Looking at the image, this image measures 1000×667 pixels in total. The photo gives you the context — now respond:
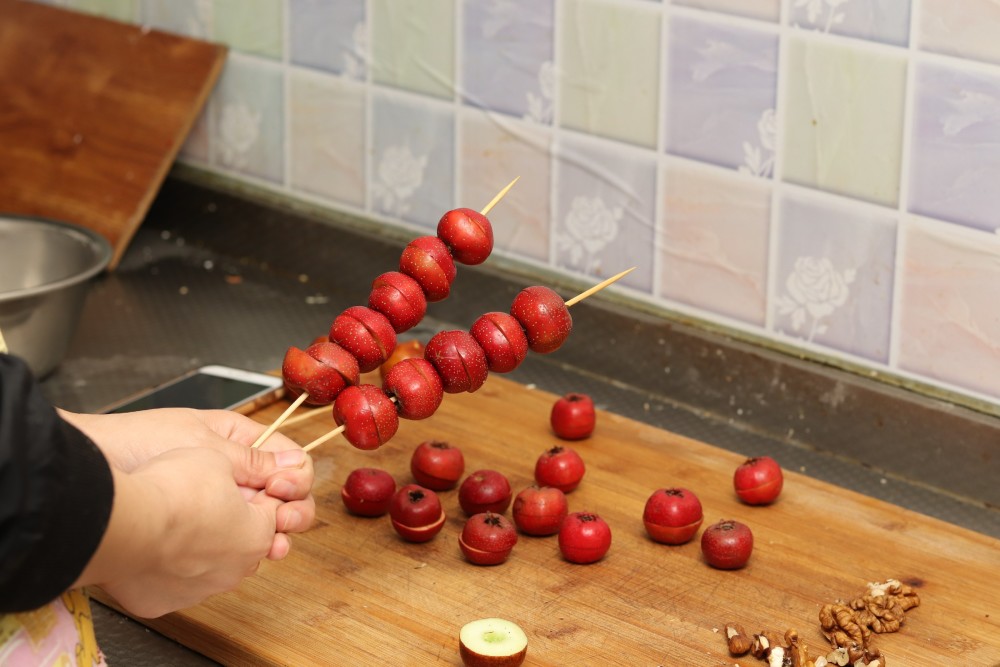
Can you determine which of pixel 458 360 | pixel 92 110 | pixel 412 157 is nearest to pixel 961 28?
pixel 458 360

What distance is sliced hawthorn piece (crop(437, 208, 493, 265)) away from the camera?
1318mm

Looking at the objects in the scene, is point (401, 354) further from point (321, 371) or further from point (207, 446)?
point (207, 446)

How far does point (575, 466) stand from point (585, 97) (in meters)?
0.58

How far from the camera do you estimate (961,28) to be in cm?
142

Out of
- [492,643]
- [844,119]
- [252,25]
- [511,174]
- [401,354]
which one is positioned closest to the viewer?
[492,643]

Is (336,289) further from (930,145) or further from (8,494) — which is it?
(8,494)

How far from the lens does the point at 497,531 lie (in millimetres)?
1303

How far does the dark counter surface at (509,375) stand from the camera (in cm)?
155

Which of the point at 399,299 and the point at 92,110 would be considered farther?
the point at 92,110

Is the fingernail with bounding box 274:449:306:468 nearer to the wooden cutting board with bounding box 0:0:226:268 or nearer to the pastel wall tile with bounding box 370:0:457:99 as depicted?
the pastel wall tile with bounding box 370:0:457:99

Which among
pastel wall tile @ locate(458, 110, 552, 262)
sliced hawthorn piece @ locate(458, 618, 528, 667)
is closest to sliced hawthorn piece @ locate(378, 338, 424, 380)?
pastel wall tile @ locate(458, 110, 552, 262)

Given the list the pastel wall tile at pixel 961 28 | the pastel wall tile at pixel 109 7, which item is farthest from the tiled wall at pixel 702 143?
the pastel wall tile at pixel 109 7

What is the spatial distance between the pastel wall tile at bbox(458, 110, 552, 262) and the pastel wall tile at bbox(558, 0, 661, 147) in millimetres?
80

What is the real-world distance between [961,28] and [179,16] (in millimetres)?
1370
